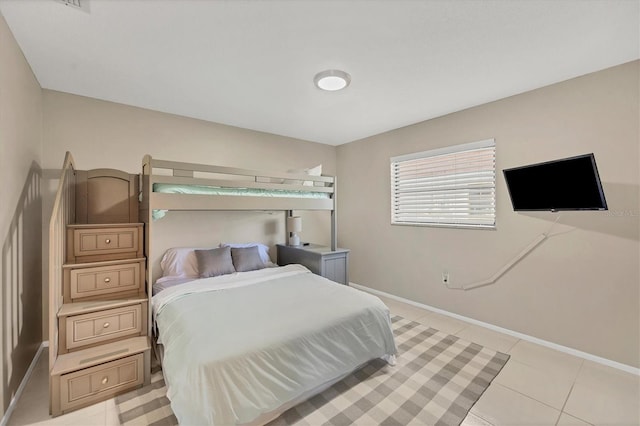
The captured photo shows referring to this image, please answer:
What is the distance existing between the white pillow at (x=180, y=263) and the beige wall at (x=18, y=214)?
103 cm

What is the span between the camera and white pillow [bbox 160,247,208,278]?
308cm

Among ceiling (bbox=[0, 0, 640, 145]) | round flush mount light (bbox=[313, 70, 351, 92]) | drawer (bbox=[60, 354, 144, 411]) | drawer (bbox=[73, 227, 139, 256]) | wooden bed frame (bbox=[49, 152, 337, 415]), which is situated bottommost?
drawer (bbox=[60, 354, 144, 411])

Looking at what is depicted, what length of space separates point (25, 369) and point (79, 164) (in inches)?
72.3

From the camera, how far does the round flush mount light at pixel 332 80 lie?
2303mm

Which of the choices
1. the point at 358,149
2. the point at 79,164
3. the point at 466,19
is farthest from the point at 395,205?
the point at 79,164

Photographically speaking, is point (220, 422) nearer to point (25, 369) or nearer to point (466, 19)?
point (25, 369)

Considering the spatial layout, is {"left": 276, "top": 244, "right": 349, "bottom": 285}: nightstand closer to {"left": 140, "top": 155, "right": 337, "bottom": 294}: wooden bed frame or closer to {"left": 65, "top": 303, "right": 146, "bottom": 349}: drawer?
{"left": 140, "top": 155, "right": 337, "bottom": 294}: wooden bed frame

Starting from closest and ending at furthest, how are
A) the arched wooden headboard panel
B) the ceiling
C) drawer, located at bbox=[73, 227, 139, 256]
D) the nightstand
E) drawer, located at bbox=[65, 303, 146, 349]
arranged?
1. the ceiling
2. drawer, located at bbox=[65, 303, 146, 349]
3. drawer, located at bbox=[73, 227, 139, 256]
4. the arched wooden headboard panel
5. the nightstand

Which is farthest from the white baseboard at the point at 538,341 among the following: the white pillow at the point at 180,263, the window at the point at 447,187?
the white pillow at the point at 180,263

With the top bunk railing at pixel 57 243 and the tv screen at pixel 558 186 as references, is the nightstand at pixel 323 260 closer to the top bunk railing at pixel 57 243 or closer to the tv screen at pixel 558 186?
the tv screen at pixel 558 186

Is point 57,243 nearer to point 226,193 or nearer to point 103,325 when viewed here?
point 103,325

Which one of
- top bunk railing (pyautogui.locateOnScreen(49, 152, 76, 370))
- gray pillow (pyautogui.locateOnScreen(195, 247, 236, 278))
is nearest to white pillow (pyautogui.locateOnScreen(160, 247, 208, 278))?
gray pillow (pyautogui.locateOnScreen(195, 247, 236, 278))

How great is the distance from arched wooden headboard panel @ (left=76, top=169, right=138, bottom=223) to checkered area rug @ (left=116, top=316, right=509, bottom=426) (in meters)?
1.59

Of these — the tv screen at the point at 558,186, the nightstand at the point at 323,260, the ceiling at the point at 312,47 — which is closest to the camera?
the ceiling at the point at 312,47
